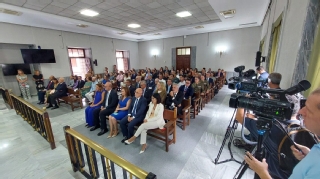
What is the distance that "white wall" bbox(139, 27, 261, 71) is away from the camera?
737 cm

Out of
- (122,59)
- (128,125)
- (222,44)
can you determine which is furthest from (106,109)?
(122,59)

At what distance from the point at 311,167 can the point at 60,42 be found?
8833 mm

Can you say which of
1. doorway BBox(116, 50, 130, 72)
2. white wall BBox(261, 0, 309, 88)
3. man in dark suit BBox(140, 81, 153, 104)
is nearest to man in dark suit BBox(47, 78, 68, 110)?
man in dark suit BBox(140, 81, 153, 104)

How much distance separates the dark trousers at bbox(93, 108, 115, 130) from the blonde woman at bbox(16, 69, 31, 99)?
16.9 feet

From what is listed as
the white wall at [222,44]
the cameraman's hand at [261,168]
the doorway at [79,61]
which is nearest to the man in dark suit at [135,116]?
the cameraman's hand at [261,168]

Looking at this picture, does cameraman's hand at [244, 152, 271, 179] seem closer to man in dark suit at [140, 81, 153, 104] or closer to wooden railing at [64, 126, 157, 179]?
wooden railing at [64, 126, 157, 179]

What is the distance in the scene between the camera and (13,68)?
5.70m

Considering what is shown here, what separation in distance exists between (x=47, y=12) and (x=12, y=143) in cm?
405

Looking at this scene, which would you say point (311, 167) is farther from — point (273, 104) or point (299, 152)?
point (299, 152)

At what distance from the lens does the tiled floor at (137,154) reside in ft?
6.12

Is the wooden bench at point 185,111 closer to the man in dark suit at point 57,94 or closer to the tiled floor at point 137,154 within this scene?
the tiled floor at point 137,154

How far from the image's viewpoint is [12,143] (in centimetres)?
253

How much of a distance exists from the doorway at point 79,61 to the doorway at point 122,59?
2264 mm

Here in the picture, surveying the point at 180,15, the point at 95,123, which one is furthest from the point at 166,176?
the point at 180,15
